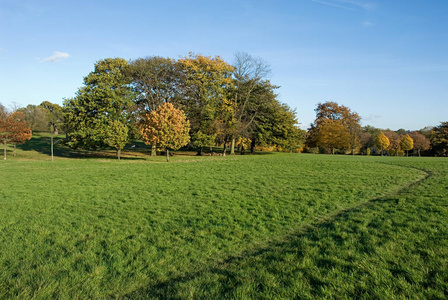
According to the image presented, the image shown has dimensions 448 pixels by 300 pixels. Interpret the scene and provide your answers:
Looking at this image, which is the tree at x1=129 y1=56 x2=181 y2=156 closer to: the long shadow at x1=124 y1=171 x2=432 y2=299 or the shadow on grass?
the shadow on grass

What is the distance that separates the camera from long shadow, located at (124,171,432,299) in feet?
13.5

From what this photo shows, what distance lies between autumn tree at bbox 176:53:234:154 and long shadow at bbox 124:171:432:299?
1187 inches

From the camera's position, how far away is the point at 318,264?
15.6ft

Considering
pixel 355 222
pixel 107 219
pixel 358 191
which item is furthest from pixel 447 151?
pixel 107 219

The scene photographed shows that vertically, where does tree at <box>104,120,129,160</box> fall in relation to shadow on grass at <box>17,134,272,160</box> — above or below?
above

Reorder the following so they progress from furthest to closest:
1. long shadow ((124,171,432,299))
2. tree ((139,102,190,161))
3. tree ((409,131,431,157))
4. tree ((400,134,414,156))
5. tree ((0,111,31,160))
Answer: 1. tree ((409,131,431,157))
2. tree ((400,134,414,156))
3. tree ((0,111,31,160))
4. tree ((139,102,190,161))
5. long shadow ((124,171,432,299))

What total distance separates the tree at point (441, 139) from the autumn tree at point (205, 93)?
52430 mm

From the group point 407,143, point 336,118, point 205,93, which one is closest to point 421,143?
point 407,143

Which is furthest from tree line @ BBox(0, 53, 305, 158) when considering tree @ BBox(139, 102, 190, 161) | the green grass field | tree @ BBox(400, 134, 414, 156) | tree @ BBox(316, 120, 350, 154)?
tree @ BBox(400, 134, 414, 156)

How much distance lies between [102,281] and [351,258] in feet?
15.3

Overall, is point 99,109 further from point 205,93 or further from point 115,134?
point 205,93

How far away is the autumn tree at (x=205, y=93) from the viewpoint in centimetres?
3572

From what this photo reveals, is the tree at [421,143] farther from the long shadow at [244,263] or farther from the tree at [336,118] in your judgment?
the long shadow at [244,263]

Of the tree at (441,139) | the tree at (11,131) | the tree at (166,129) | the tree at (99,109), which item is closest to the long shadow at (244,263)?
the tree at (166,129)
